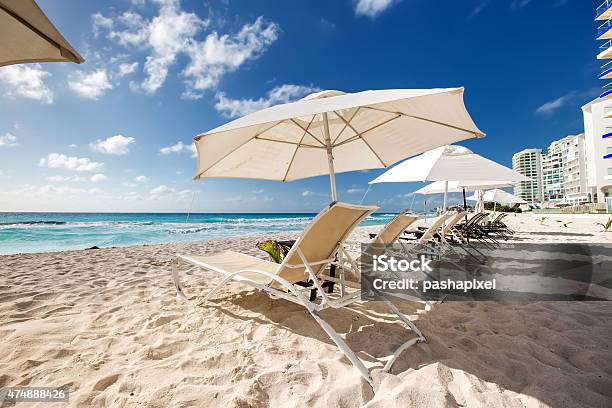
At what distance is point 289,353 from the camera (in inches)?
77.3

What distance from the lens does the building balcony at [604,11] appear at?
26.7 meters

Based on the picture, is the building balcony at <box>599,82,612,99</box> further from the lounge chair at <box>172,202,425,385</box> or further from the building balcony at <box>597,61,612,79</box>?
the lounge chair at <box>172,202,425,385</box>

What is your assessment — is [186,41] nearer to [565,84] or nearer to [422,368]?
[422,368]

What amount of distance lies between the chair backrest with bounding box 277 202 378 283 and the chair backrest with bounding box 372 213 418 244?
3.93 ft

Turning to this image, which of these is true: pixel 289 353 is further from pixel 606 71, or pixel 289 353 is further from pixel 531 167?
pixel 531 167

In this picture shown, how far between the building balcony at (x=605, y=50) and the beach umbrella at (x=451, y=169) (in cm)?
3611

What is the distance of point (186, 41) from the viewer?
8.21 metres

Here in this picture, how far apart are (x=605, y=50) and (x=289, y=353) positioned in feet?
140

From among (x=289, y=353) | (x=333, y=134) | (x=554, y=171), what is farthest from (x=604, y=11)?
(x=554, y=171)

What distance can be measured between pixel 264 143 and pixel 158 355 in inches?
110

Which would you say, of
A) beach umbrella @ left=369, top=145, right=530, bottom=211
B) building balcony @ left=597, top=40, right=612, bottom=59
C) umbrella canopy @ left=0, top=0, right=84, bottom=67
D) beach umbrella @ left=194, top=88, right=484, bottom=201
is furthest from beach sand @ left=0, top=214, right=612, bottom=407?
building balcony @ left=597, top=40, right=612, bottom=59

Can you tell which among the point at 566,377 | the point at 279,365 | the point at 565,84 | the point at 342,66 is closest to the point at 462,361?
the point at 566,377

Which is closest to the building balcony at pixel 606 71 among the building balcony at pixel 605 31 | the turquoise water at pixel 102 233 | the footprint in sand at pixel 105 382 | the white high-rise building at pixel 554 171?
the building balcony at pixel 605 31

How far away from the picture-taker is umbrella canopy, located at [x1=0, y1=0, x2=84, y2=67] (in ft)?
5.49
